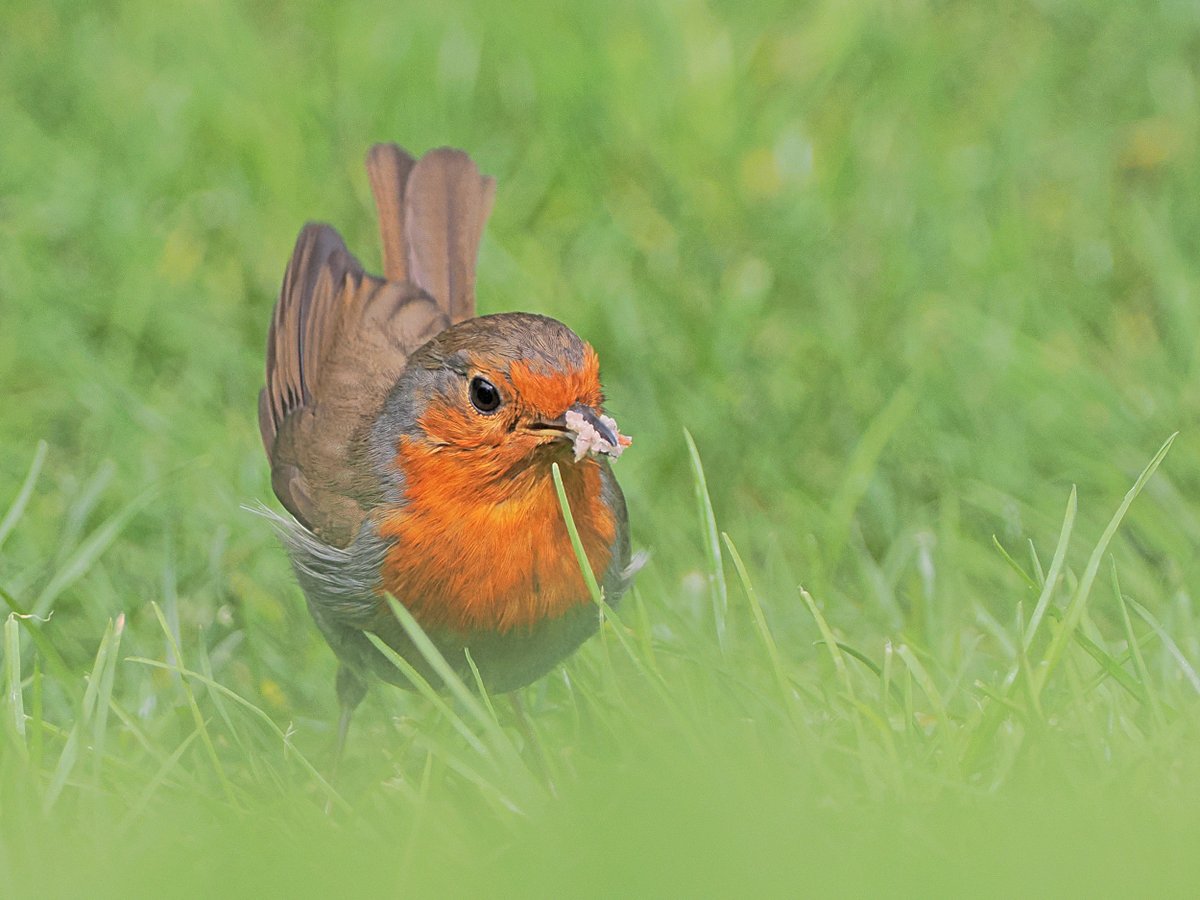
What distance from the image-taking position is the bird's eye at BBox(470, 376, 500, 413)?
3.37 m

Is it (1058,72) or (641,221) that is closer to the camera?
(641,221)

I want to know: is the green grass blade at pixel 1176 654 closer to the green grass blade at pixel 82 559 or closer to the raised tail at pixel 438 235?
the raised tail at pixel 438 235

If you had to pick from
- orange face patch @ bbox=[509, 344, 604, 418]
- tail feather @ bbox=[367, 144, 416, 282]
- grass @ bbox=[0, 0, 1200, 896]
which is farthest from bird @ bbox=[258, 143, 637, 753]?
tail feather @ bbox=[367, 144, 416, 282]

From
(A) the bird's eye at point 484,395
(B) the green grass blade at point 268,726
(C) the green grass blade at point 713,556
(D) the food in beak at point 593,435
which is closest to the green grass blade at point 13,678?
(B) the green grass blade at point 268,726

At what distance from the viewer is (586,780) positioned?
3.01 meters

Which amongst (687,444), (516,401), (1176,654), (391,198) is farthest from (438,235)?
(1176,654)

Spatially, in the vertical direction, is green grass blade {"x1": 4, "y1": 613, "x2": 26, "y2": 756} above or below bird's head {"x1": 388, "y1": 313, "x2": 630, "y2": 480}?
below

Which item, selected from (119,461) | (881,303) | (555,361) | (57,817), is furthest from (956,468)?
(57,817)

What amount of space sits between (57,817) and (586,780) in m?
0.88

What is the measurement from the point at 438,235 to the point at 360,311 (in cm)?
34

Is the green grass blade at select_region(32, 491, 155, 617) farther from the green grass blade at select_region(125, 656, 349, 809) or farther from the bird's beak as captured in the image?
the bird's beak

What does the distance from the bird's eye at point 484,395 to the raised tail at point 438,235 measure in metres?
1.25

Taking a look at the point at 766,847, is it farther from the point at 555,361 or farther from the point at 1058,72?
the point at 1058,72

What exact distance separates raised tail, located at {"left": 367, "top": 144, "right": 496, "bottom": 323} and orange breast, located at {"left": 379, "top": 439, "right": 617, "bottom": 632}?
4.12 ft
